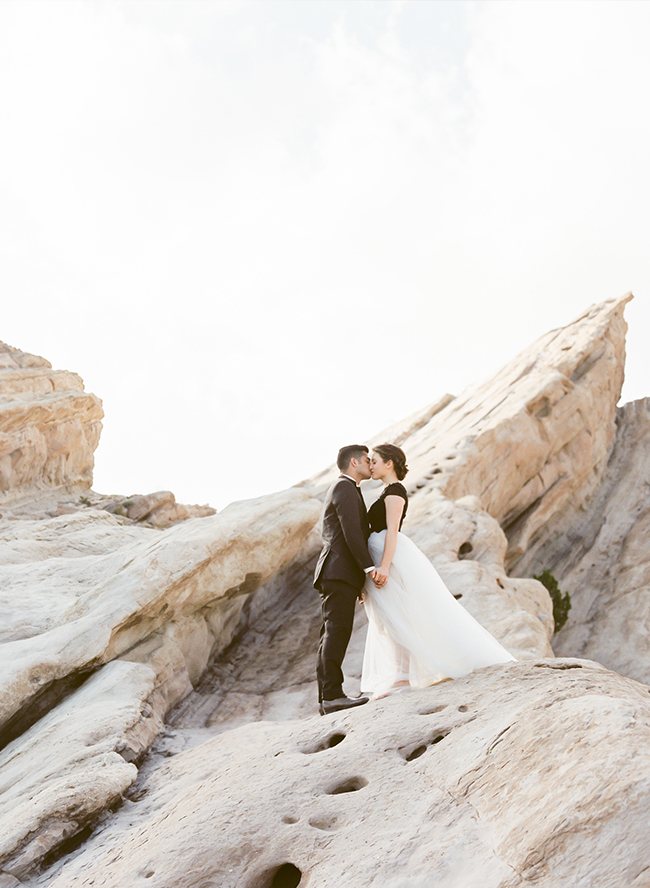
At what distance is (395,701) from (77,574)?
750cm

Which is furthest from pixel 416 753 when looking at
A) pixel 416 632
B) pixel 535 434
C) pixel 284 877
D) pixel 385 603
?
pixel 535 434

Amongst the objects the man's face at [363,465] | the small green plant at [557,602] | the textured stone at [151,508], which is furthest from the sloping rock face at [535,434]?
the man's face at [363,465]

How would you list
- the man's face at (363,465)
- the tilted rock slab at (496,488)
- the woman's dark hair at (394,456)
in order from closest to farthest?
1. the woman's dark hair at (394,456)
2. the man's face at (363,465)
3. the tilted rock slab at (496,488)

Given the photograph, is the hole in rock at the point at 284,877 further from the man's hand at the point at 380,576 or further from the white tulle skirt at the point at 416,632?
the man's hand at the point at 380,576

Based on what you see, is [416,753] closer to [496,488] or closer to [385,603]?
[385,603]

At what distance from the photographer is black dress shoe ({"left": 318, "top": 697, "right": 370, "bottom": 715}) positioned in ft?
22.7

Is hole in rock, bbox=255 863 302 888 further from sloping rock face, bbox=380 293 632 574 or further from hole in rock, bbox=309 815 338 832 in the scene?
sloping rock face, bbox=380 293 632 574

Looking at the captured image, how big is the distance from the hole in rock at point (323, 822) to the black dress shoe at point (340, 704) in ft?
6.81

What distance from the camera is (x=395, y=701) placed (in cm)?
625

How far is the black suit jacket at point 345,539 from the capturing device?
24.3 ft

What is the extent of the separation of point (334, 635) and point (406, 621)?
0.83 m

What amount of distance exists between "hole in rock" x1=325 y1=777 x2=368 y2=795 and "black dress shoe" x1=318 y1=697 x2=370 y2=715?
1693mm

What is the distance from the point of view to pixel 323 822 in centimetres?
477

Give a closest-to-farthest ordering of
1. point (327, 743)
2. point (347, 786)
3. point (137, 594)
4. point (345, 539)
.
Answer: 1. point (347, 786)
2. point (327, 743)
3. point (345, 539)
4. point (137, 594)
